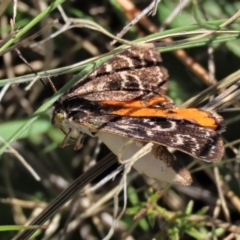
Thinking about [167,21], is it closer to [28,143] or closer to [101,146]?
[101,146]

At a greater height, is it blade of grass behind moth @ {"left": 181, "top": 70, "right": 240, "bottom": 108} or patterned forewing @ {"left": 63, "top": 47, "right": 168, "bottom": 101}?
patterned forewing @ {"left": 63, "top": 47, "right": 168, "bottom": 101}

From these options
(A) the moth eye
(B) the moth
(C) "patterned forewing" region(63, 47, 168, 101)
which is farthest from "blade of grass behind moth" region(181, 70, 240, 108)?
(A) the moth eye

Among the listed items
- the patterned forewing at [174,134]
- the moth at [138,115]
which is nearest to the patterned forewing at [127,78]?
the moth at [138,115]

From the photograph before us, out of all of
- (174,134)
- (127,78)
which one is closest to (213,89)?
(174,134)

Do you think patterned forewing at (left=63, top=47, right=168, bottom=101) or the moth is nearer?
the moth

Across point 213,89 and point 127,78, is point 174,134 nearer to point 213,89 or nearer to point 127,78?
point 213,89

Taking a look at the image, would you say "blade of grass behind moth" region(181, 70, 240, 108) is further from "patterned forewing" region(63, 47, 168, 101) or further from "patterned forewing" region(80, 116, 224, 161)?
"patterned forewing" region(63, 47, 168, 101)

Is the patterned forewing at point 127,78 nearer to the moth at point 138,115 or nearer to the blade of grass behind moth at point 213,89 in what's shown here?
the moth at point 138,115
